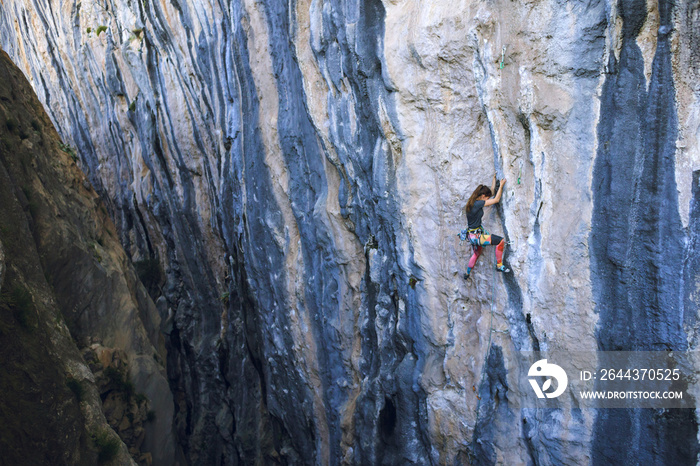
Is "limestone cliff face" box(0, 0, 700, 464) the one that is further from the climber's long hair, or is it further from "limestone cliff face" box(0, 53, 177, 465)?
"limestone cliff face" box(0, 53, 177, 465)

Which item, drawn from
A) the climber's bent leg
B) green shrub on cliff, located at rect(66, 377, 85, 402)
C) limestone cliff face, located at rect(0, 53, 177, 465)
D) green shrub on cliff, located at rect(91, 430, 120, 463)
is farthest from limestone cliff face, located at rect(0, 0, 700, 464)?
green shrub on cliff, located at rect(66, 377, 85, 402)

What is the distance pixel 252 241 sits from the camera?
11.1 m

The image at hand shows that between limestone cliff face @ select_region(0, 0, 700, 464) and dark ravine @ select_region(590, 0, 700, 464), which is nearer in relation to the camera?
A: dark ravine @ select_region(590, 0, 700, 464)

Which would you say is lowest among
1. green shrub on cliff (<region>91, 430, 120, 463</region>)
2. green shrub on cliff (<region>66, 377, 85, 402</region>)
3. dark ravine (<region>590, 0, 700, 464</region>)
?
green shrub on cliff (<region>91, 430, 120, 463</region>)

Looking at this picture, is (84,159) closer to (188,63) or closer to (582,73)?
(188,63)

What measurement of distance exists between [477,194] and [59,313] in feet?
22.8

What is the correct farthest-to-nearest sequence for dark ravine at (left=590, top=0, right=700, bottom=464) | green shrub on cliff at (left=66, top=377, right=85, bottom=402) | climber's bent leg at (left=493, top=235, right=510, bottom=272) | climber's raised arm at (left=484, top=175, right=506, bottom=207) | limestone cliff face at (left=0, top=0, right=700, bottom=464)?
1. green shrub on cliff at (left=66, top=377, right=85, bottom=402)
2. climber's bent leg at (left=493, top=235, right=510, bottom=272)
3. climber's raised arm at (left=484, top=175, right=506, bottom=207)
4. limestone cliff face at (left=0, top=0, right=700, bottom=464)
5. dark ravine at (left=590, top=0, right=700, bottom=464)

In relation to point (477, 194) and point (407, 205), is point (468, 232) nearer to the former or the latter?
point (477, 194)

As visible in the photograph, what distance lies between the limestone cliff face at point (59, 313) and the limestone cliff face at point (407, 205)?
251 centimetres

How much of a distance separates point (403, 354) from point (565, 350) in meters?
2.92

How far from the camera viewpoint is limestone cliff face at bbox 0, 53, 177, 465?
6137 millimetres

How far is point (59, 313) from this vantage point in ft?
26.6

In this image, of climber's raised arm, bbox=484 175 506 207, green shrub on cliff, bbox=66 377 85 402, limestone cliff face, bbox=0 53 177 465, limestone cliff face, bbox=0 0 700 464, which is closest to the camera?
limestone cliff face, bbox=0 0 700 464

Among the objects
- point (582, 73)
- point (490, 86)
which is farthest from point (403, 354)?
point (582, 73)
